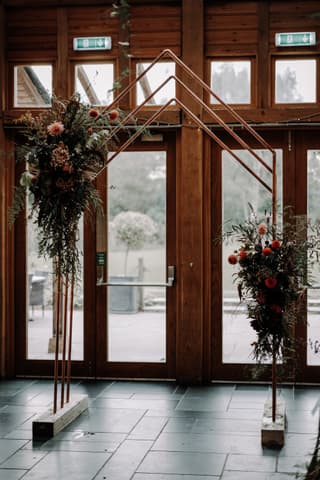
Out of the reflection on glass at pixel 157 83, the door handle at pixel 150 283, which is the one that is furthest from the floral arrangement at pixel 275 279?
the reflection on glass at pixel 157 83

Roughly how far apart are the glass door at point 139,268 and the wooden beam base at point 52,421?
1494mm

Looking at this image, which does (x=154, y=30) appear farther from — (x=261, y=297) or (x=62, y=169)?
(x=261, y=297)

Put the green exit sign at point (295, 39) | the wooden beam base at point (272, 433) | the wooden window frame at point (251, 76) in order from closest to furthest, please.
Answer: the wooden beam base at point (272, 433) → the green exit sign at point (295, 39) → the wooden window frame at point (251, 76)

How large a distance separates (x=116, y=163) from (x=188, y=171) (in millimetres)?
723

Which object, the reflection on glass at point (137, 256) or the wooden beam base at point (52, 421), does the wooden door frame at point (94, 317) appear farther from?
the wooden beam base at point (52, 421)

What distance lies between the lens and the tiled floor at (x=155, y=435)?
459 centimetres

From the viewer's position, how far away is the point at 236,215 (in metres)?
7.18

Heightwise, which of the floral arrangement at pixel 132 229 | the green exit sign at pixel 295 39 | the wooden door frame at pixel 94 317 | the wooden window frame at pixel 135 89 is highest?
the green exit sign at pixel 295 39

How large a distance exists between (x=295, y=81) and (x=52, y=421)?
146 inches

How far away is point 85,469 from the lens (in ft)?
15.1

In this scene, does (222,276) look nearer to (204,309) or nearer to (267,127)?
(204,309)

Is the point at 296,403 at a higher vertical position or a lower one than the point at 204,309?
lower

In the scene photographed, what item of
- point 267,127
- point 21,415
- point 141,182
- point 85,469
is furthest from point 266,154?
point 85,469

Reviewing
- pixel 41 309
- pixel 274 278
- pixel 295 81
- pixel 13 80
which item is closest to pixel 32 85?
pixel 13 80
